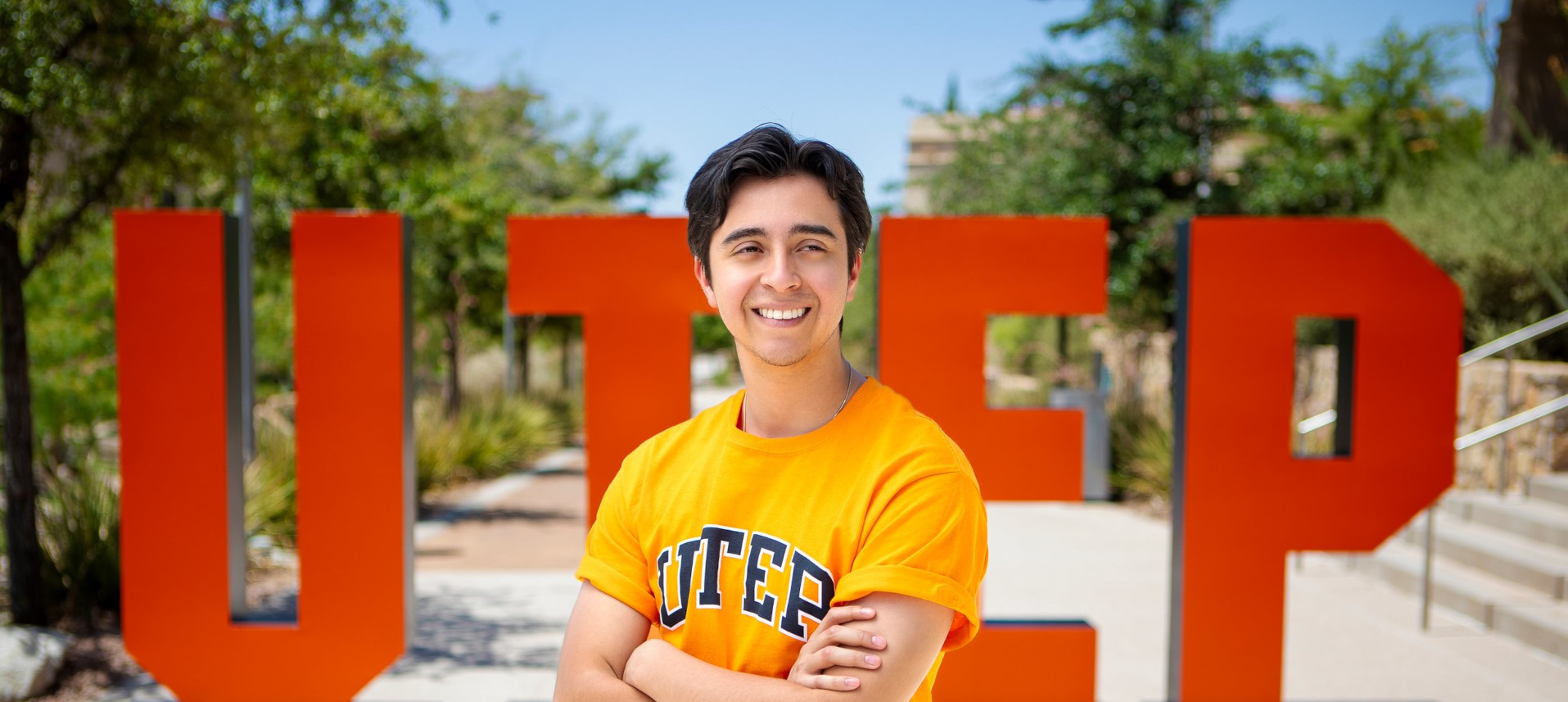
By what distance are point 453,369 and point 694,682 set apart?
16522mm

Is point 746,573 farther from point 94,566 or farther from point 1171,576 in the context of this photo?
point 94,566

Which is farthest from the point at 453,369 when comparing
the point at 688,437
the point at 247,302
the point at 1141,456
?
the point at 688,437

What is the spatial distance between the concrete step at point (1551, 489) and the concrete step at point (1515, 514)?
4 cm

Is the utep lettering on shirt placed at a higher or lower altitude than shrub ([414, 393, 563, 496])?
higher

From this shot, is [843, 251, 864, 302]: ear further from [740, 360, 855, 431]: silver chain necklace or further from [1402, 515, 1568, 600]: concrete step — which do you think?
[1402, 515, 1568, 600]: concrete step

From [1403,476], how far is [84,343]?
31.0ft

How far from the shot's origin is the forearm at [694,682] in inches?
65.2

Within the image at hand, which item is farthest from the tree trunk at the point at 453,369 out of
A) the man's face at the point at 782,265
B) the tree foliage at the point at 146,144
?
the man's face at the point at 782,265

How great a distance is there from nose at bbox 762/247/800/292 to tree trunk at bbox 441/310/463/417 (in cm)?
1556

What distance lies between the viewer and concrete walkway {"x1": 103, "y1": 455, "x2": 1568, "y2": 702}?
17.7 feet

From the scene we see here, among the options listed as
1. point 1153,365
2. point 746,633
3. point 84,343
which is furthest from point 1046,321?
point 746,633

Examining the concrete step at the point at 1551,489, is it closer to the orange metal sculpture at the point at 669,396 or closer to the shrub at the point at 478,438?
the orange metal sculpture at the point at 669,396

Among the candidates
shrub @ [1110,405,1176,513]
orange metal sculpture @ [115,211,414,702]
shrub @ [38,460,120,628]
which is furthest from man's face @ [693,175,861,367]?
shrub @ [1110,405,1176,513]

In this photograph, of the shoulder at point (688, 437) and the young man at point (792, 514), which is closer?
the young man at point (792, 514)
